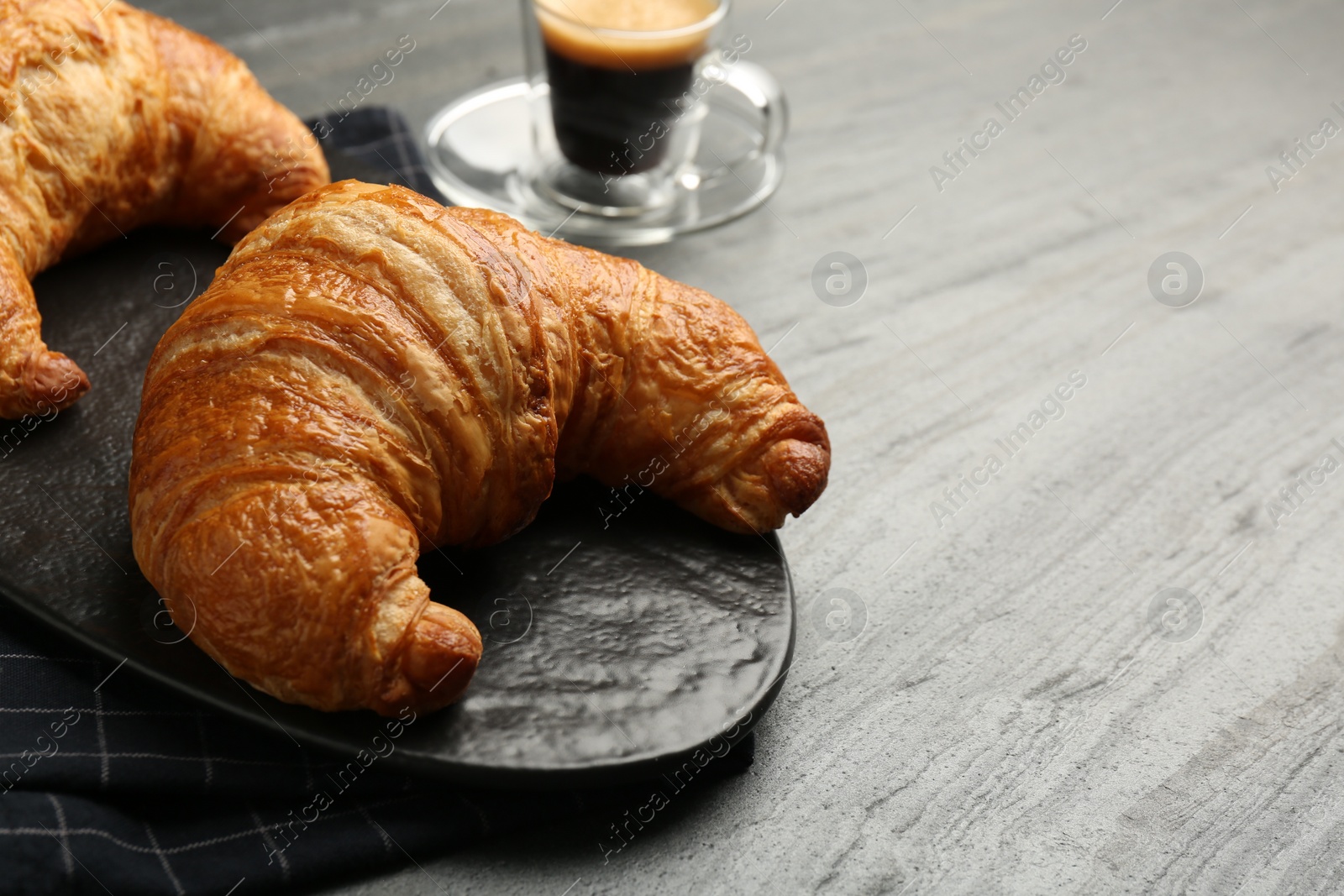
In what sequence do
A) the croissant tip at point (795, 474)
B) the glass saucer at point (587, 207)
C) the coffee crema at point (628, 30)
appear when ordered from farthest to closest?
the glass saucer at point (587, 207), the coffee crema at point (628, 30), the croissant tip at point (795, 474)

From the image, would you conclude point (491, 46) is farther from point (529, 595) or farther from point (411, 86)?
point (529, 595)

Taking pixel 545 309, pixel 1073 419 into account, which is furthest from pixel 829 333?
pixel 545 309

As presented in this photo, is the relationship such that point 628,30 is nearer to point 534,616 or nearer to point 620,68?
point 620,68

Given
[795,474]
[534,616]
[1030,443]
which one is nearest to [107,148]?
[534,616]

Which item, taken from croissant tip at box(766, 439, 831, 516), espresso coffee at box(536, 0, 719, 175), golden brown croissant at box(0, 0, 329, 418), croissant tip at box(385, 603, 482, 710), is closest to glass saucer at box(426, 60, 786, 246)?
espresso coffee at box(536, 0, 719, 175)

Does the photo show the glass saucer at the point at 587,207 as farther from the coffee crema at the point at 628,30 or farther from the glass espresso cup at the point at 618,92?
the coffee crema at the point at 628,30

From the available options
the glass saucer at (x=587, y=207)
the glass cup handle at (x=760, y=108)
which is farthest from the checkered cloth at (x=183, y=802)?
the glass cup handle at (x=760, y=108)
